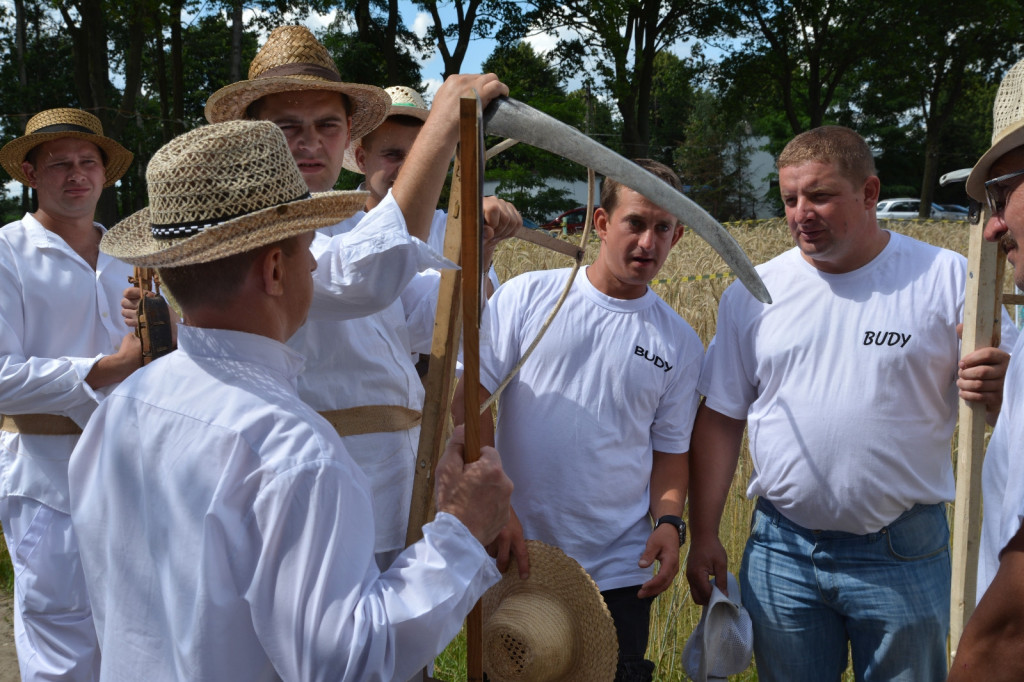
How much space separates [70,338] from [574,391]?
2.12 metres

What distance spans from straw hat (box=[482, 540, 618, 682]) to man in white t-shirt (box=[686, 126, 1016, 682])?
595mm

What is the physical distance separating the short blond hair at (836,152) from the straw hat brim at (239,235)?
1.89 meters

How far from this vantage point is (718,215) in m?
40.6

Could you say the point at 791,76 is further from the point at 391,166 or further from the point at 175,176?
the point at 175,176

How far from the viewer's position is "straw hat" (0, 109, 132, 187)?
12.9ft

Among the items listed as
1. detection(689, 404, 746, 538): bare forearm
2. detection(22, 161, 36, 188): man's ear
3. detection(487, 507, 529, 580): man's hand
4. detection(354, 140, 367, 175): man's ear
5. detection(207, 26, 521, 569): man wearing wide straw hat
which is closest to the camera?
detection(207, 26, 521, 569): man wearing wide straw hat

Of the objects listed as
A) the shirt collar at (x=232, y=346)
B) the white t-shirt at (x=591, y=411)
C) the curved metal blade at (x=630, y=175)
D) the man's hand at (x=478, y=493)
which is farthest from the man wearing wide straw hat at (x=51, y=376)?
the curved metal blade at (x=630, y=175)

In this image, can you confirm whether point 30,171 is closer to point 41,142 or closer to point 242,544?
point 41,142

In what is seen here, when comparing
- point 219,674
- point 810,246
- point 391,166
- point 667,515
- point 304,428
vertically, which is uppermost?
point 391,166

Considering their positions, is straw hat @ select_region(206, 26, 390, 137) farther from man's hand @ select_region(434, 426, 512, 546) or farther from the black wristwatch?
the black wristwatch

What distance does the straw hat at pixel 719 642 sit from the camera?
2.89m

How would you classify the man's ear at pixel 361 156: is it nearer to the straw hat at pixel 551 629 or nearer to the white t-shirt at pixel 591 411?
the white t-shirt at pixel 591 411

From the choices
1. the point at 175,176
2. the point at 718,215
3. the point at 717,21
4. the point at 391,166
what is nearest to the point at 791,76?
the point at 717,21

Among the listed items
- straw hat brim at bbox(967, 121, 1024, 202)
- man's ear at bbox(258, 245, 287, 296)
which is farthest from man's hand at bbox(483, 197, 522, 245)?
straw hat brim at bbox(967, 121, 1024, 202)
